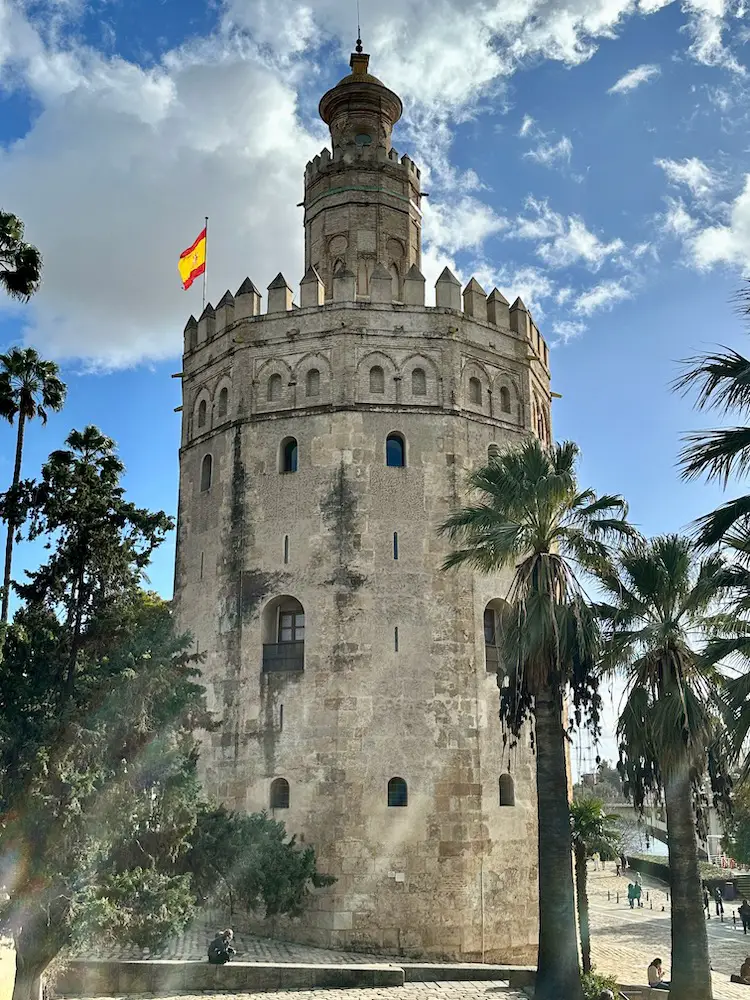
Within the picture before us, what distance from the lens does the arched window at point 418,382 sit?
2419 cm

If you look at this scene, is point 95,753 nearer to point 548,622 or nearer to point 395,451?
point 548,622

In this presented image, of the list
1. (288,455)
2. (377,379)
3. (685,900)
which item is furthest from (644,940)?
(377,379)

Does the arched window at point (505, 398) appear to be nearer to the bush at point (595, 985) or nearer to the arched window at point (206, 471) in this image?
the arched window at point (206, 471)

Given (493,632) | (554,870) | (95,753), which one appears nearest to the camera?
(95,753)

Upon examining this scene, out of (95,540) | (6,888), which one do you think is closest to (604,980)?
(6,888)

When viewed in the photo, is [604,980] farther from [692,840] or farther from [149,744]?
[149,744]

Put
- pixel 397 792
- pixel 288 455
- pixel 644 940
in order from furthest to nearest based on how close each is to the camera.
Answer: pixel 644 940 < pixel 288 455 < pixel 397 792

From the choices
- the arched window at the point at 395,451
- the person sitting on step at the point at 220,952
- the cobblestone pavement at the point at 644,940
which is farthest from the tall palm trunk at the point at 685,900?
the arched window at the point at 395,451

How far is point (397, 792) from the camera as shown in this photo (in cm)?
2136

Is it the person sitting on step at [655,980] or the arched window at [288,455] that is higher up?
the arched window at [288,455]

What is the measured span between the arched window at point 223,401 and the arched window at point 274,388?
56.1 inches

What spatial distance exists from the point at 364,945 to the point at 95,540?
1035 centimetres

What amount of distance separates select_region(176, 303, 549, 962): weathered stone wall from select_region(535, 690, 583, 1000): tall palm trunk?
16.6 ft

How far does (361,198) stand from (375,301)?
4.94 meters
